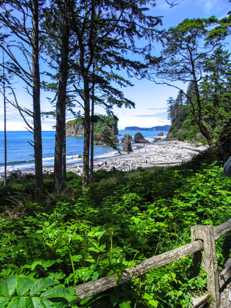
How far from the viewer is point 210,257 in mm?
2752

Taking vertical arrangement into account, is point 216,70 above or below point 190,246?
above

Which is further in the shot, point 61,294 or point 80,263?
point 80,263

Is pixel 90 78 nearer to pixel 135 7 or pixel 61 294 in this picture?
pixel 135 7

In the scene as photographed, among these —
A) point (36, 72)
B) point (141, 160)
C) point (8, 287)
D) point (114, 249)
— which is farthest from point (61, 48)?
point (141, 160)

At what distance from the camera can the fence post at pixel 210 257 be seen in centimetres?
270

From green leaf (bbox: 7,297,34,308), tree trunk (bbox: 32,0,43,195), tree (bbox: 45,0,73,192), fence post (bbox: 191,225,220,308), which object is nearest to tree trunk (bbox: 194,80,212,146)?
tree (bbox: 45,0,73,192)

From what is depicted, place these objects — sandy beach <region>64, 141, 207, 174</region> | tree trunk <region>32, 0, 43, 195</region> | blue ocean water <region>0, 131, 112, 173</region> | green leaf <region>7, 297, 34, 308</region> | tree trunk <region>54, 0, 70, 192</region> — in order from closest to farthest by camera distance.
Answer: green leaf <region>7, 297, 34, 308</region> < tree trunk <region>32, 0, 43, 195</region> < tree trunk <region>54, 0, 70, 192</region> < sandy beach <region>64, 141, 207, 174</region> < blue ocean water <region>0, 131, 112, 173</region>

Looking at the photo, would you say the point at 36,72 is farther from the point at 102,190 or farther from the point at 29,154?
the point at 29,154

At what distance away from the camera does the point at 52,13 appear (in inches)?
363

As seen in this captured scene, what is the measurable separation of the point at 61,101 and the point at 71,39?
279 cm

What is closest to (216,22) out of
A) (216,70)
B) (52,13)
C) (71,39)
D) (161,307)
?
(216,70)

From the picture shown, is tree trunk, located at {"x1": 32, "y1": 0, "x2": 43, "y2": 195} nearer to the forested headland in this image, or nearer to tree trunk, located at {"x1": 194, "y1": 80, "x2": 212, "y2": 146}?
the forested headland

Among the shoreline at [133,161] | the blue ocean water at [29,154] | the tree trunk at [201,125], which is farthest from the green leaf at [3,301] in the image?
the tree trunk at [201,125]

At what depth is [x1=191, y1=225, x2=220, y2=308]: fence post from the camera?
8.84ft
